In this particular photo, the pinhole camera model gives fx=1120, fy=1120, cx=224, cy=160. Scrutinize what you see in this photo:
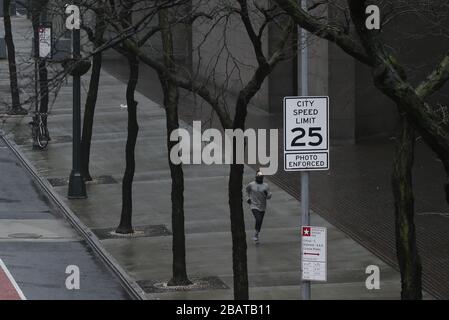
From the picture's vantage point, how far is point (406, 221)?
1470cm

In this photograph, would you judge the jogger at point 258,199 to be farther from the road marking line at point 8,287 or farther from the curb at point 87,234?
the road marking line at point 8,287

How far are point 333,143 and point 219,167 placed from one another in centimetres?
479

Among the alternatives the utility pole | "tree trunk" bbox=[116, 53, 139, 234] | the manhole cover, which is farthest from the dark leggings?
the utility pole

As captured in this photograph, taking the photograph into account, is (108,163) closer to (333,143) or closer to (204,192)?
(204,192)

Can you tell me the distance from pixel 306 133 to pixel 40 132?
19.6 meters

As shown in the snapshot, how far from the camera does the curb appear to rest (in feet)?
64.3

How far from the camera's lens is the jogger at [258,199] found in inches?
890

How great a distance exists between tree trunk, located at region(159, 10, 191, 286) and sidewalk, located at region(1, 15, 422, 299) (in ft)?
1.69

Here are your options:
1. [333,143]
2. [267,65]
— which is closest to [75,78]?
[333,143]

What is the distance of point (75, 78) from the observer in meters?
27.9

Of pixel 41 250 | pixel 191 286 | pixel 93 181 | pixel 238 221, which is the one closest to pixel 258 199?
pixel 191 286

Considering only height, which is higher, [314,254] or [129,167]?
[129,167]

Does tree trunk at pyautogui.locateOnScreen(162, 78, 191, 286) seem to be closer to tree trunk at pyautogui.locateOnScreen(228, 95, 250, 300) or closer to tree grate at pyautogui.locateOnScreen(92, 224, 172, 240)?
tree trunk at pyautogui.locateOnScreen(228, 95, 250, 300)

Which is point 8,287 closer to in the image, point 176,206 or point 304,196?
point 176,206
